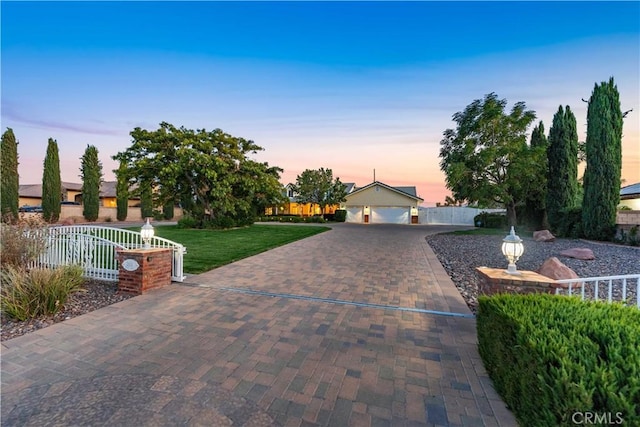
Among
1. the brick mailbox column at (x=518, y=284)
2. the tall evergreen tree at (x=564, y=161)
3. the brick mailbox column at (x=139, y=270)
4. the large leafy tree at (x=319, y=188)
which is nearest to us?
the brick mailbox column at (x=518, y=284)

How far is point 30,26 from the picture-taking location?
683 centimetres

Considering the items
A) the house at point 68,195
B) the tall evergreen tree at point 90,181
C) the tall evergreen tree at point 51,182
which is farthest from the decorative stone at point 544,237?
the house at point 68,195

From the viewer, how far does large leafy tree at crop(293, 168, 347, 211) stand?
94.3 feet

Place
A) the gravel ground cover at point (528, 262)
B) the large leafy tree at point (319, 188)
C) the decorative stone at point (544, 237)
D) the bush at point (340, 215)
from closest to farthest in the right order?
1. the gravel ground cover at point (528, 262)
2. the decorative stone at point (544, 237)
3. the large leafy tree at point (319, 188)
4. the bush at point (340, 215)

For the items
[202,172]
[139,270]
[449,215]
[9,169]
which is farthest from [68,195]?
[449,215]

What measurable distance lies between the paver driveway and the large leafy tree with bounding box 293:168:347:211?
2448 cm

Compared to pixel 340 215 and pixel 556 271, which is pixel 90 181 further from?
pixel 556 271

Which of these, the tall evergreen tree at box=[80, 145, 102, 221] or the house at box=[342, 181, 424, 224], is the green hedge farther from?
the tall evergreen tree at box=[80, 145, 102, 221]

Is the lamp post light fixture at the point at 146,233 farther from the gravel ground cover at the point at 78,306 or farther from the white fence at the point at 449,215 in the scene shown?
the white fence at the point at 449,215

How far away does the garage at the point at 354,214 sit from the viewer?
30312 mm

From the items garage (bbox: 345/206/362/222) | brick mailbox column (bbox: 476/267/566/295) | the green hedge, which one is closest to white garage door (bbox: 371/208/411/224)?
garage (bbox: 345/206/362/222)

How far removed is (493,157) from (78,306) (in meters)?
17.7

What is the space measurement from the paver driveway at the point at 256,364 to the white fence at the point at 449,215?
2668cm

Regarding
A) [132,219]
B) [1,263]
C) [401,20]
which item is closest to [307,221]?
[132,219]
